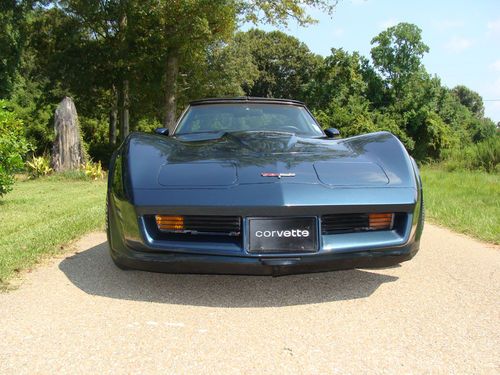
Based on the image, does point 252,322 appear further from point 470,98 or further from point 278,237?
point 470,98

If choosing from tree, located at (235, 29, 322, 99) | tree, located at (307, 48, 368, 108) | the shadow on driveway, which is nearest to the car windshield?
the shadow on driveway

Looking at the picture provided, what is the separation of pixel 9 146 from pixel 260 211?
5581 millimetres

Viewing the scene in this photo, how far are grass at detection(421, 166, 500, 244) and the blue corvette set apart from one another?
8.24 ft

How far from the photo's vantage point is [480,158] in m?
14.5

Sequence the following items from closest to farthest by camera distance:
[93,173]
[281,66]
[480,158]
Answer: [93,173], [480,158], [281,66]

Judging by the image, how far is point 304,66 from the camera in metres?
46.9

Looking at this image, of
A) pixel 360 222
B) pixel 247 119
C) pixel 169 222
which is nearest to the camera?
pixel 169 222

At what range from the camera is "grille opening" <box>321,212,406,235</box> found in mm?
2812

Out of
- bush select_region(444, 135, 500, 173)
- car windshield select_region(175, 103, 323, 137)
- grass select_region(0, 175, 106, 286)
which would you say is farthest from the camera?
bush select_region(444, 135, 500, 173)

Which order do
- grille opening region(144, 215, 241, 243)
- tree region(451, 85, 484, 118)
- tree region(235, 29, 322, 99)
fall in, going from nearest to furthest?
grille opening region(144, 215, 241, 243) → tree region(235, 29, 322, 99) → tree region(451, 85, 484, 118)

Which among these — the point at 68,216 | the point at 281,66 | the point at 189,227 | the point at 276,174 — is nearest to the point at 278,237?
the point at 276,174

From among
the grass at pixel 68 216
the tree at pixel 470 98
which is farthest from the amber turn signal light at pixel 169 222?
the tree at pixel 470 98

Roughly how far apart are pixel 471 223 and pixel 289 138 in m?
3.11

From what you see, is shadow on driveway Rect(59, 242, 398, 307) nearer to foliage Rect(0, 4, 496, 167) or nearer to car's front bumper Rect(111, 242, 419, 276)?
car's front bumper Rect(111, 242, 419, 276)
